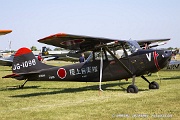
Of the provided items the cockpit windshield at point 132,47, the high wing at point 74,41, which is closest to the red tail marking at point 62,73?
the high wing at point 74,41

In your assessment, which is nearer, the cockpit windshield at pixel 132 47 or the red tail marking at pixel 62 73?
the cockpit windshield at pixel 132 47

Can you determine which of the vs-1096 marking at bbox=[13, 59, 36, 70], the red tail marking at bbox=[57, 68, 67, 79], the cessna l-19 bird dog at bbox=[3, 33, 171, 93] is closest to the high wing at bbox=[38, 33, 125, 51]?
the cessna l-19 bird dog at bbox=[3, 33, 171, 93]

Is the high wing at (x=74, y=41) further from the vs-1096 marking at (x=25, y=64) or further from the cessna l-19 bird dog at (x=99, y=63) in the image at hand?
the vs-1096 marking at (x=25, y=64)

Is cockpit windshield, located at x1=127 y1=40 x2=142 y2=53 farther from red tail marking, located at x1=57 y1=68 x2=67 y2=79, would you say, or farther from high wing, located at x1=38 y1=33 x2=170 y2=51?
red tail marking, located at x1=57 y1=68 x2=67 y2=79

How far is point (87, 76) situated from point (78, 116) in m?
5.63

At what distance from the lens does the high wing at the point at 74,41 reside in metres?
9.78

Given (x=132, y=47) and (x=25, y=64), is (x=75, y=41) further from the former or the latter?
(x=25, y=64)

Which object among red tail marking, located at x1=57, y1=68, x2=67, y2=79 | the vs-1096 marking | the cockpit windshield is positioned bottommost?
red tail marking, located at x1=57, y1=68, x2=67, y2=79

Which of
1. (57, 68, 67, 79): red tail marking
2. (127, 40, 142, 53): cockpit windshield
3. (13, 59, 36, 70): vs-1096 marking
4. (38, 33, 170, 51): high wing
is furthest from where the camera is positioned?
(13, 59, 36, 70): vs-1096 marking

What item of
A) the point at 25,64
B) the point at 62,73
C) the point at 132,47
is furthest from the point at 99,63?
the point at 25,64

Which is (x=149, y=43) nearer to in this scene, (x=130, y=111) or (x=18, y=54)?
(x=18, y=54)

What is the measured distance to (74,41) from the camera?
34.9 ft

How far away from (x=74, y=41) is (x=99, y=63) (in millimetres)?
1709

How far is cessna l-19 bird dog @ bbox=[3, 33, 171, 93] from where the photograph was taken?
10539 millimetres
